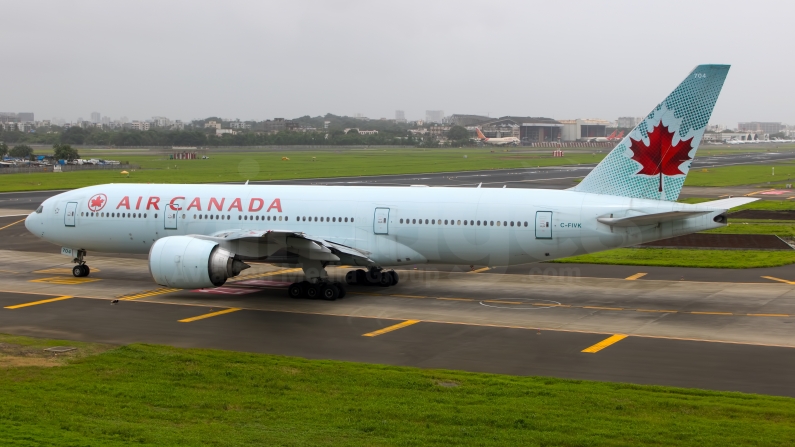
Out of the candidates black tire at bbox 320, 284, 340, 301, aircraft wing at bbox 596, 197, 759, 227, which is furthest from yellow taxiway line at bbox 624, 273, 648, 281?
black tire at bbox 320, 284, 340, 301

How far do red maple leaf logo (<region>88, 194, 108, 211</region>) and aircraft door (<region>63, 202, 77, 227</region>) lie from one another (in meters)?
0.77

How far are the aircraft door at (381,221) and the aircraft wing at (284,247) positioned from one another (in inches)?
42.9

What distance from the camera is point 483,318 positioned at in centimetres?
2675

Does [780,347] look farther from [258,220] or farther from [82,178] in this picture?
[82,178]

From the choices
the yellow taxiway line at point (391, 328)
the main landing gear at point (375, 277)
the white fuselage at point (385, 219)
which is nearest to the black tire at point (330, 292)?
the white fuselage at point (385, 219)

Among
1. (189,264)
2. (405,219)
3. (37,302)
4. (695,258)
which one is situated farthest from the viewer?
(695,258)

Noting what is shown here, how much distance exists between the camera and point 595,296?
30.7 m

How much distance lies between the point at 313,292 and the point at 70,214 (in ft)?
39.5

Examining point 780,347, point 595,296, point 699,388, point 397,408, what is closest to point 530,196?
point 595,296

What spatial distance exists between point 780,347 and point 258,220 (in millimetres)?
19029

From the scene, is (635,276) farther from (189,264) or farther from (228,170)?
(228,170)

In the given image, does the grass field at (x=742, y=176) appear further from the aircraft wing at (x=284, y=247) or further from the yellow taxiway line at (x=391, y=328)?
the yellow taxiway line at (x=391, y=328)

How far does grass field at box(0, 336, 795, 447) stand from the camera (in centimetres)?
1410

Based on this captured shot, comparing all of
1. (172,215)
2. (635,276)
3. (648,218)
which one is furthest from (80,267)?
(635,276)
